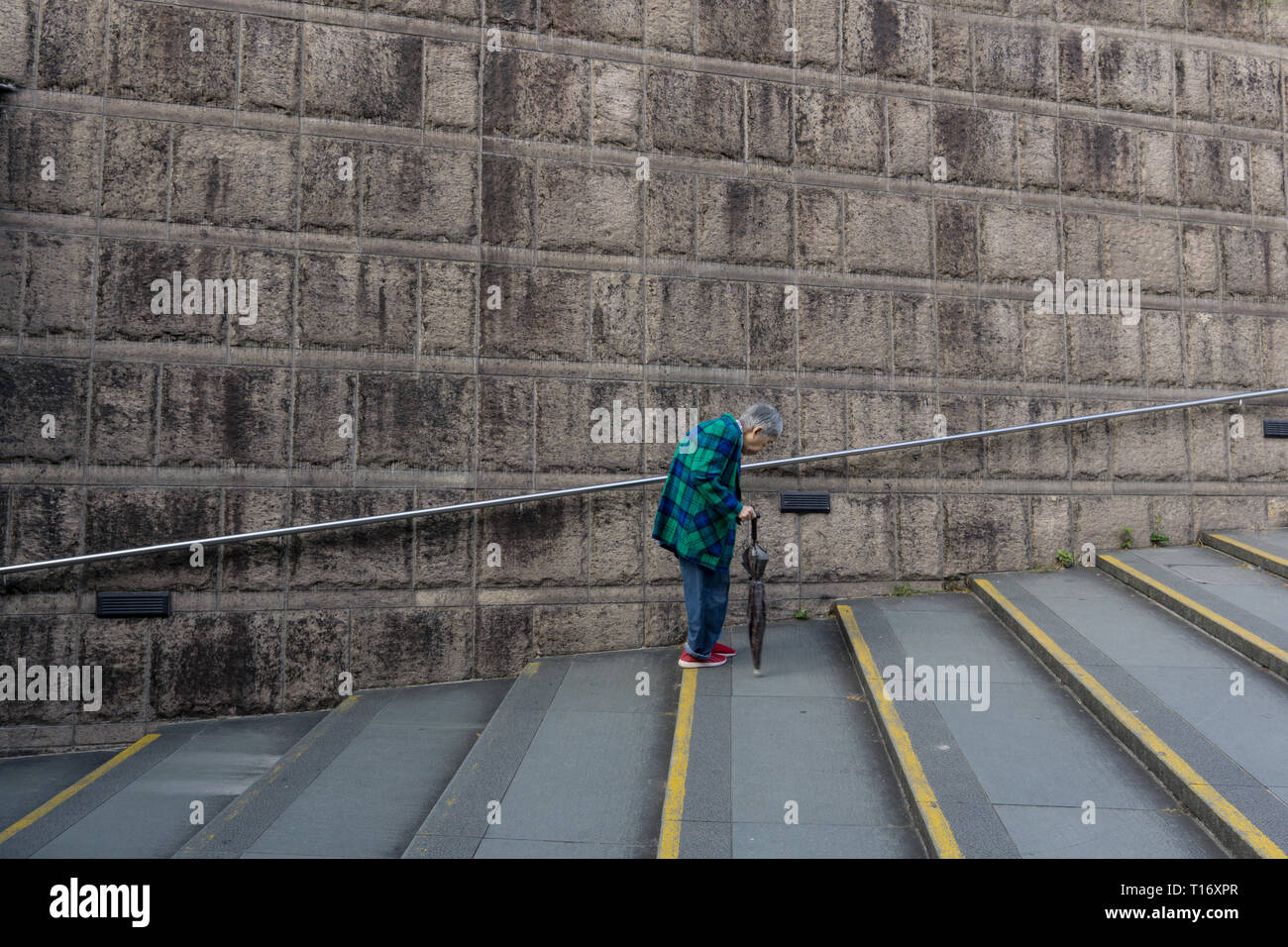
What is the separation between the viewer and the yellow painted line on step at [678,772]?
12.0ft

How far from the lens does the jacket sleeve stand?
529 cm

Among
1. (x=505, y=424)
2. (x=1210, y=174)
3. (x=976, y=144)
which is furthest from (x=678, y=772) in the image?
(x=1210, y=174)

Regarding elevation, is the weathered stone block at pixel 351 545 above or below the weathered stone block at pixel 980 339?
below

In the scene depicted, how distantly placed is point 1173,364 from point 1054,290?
121 cm

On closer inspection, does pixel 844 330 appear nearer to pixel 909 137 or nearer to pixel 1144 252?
pixel 909 137

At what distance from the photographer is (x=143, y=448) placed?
5.73 metres

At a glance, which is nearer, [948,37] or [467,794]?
[467,794]

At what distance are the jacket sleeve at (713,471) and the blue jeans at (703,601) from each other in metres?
0.43

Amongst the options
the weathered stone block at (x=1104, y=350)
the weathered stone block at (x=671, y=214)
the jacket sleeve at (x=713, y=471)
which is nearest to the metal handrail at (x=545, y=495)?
the weathered stone block at (x=1104, y=350)

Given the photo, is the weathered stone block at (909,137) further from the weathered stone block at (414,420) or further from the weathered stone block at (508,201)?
the weathered stone block at (414,420)

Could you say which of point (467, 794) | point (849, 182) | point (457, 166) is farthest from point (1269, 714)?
point (457, 166)

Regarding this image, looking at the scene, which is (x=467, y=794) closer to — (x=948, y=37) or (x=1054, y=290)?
(x=1054, y=290)

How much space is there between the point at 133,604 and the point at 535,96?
4.51 m

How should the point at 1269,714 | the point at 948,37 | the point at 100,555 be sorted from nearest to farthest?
the point at 1269,714 → the point at 100,555 → the point at 948,37
